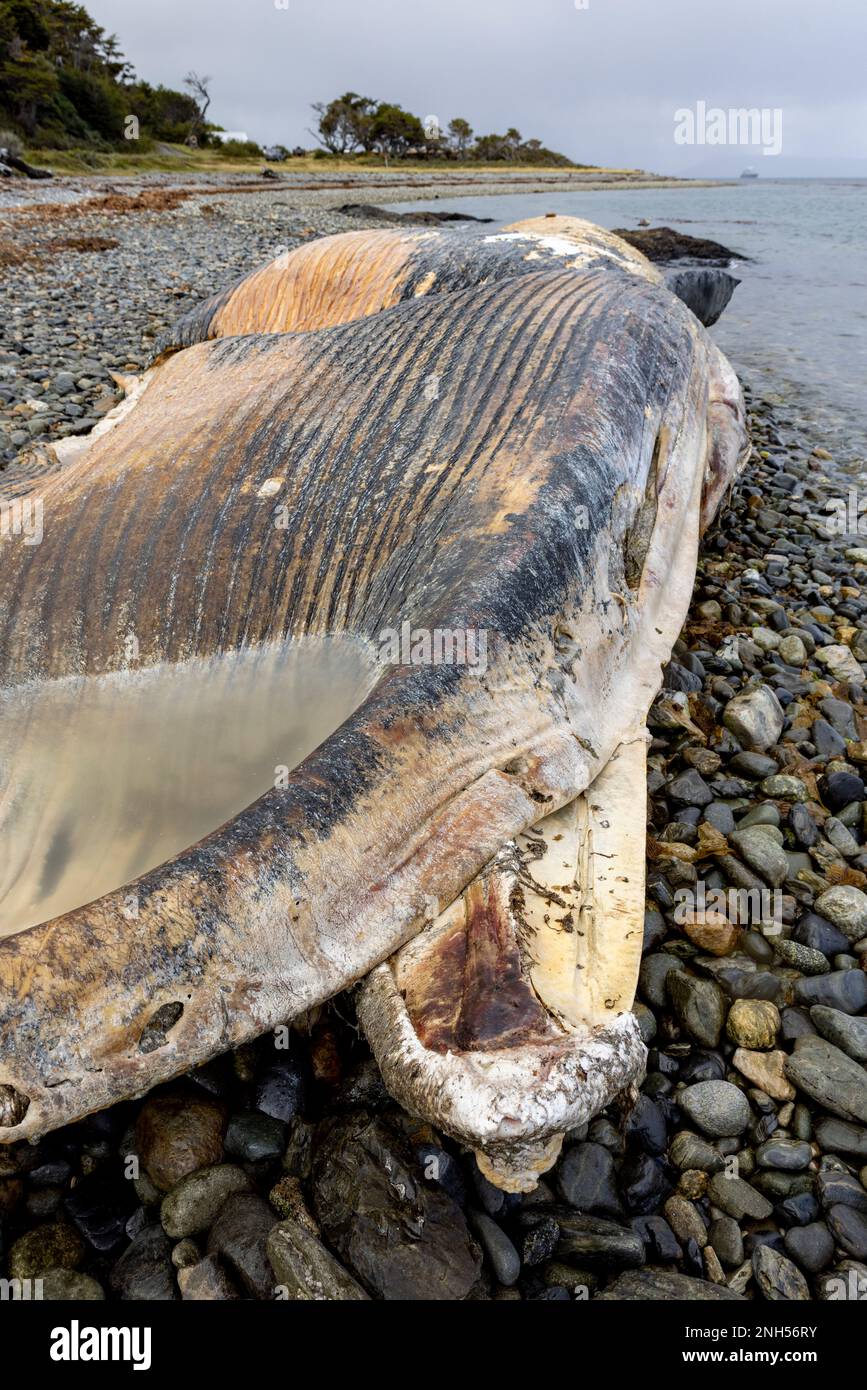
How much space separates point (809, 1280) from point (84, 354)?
31.5 ft

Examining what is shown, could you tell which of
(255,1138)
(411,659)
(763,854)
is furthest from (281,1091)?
(763,854)

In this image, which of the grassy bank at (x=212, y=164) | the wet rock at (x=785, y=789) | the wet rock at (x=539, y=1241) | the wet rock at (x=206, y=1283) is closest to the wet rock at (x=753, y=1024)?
the wet rock at (x=539, y=1241)

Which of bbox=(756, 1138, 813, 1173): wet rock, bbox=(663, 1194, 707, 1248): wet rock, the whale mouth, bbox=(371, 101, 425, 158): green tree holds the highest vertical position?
bbox=(371, 101, 425, 158): green tree

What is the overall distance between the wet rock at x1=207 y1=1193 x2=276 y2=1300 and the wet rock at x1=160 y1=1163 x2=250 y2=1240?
27 millimetres

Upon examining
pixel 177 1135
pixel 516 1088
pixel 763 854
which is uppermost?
pixel 516 1088

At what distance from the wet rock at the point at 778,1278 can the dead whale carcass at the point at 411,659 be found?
2.19 feet

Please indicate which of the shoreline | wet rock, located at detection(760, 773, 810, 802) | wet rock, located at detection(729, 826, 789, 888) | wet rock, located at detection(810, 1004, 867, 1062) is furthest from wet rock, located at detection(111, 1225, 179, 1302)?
the shoreline

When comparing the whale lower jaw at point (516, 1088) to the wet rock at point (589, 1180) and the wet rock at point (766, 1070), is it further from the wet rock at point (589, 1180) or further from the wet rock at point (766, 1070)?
the wet rock at point (766, 1070)

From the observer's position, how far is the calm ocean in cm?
926

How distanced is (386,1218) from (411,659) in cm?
136

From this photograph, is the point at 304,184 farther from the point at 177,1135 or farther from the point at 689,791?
the point at 177,1135

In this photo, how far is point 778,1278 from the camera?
2.03 m

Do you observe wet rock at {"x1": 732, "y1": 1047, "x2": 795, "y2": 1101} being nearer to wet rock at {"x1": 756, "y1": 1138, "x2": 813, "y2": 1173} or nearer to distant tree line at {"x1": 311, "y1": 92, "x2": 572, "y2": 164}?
wet rock at {"x1": 756, "y1": 1138, "x2": 813, "y2": 1173}
